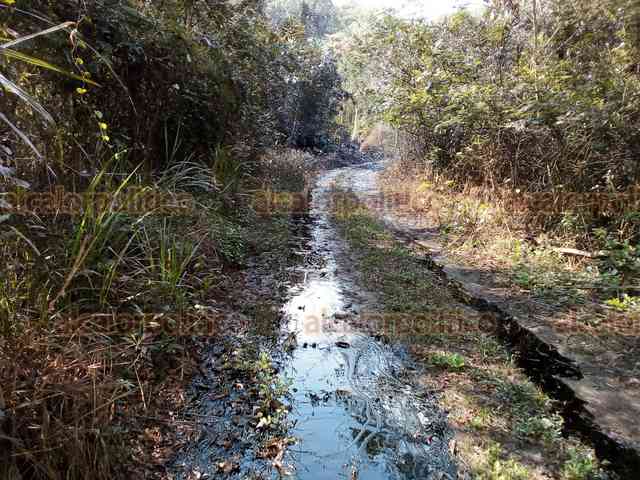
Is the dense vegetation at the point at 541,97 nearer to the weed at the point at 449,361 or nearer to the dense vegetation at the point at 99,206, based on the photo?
the weed at the point at 449,361

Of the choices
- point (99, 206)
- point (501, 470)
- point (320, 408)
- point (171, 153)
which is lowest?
point (320, 408)

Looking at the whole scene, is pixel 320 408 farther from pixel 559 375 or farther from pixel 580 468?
pixel 559 375

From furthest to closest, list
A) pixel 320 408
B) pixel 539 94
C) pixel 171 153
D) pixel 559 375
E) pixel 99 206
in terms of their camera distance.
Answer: pixel 539 94 → pixel 171 153 → pixel 559 375 → pixel 99 206 → pixel 320 408

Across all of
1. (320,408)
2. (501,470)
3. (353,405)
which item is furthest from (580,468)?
(320,408)

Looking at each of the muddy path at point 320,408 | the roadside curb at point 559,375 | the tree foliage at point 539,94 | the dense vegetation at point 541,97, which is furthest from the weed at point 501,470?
the tree foliage at point 539,94

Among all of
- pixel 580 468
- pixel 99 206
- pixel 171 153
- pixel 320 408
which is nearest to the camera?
pixel 580 468

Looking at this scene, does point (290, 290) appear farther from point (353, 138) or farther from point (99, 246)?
point (353, 138)

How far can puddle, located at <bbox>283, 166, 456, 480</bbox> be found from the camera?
2.38 m

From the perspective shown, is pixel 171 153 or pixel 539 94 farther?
pixel 539 94

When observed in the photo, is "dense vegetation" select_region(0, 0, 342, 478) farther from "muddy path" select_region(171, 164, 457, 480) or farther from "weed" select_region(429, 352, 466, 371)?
"weed" select_region(429, 352, 466, 371)

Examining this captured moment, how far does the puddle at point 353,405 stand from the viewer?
238cm

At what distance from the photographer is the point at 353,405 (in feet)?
9.53

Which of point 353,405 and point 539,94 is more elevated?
point 539,94

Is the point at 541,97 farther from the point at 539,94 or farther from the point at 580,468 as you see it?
the point at 580,468
